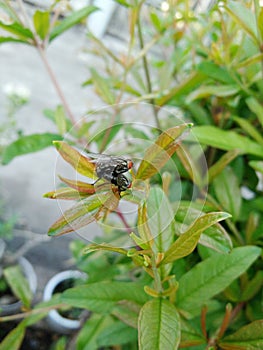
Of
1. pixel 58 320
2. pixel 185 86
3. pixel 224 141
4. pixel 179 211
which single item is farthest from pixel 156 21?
pixel 58 320

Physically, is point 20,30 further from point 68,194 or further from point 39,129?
point 39,129

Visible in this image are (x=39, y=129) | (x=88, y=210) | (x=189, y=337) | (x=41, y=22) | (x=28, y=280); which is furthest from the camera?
(x=39, y=129)

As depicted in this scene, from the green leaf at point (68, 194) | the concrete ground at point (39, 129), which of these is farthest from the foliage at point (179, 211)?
the concrete ground at point (39, 129)

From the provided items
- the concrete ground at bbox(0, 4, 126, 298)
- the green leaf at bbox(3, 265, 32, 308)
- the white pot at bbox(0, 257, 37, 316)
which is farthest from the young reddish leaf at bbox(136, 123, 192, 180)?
the white pot at bbox(0, 257, 37, 316)

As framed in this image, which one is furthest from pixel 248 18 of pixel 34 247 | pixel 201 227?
pixel 34 247

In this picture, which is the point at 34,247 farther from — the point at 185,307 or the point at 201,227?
the point at 201,227

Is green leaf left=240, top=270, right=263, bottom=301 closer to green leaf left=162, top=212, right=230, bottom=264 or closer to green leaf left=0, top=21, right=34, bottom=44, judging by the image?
green leaf left=162, top=212, right=230, bottom=264
